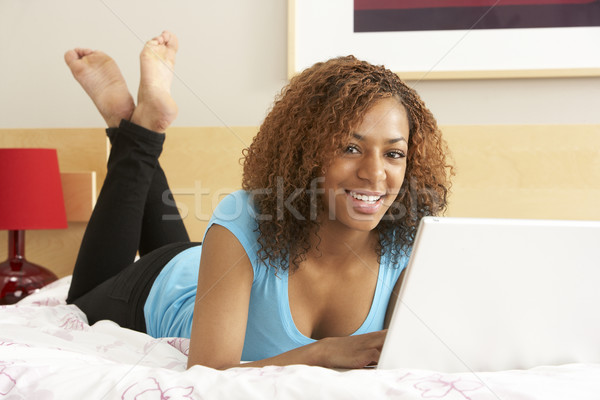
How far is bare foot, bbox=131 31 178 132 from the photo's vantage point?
56.2 inches

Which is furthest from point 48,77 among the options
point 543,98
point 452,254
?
point 452,254

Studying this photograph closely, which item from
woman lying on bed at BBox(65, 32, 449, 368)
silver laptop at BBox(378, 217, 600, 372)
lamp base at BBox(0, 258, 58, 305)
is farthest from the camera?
lamp base at BBox(0, 258, 58, 305)

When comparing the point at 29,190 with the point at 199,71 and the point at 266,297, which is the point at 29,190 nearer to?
the point at 199,71

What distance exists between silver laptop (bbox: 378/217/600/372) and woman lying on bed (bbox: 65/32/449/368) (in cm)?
13

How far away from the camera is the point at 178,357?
903 mm

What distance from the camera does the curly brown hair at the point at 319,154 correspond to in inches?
35.1

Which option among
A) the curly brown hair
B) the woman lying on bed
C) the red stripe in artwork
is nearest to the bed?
the woman lying on bed

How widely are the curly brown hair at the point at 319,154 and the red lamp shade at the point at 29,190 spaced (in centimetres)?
87

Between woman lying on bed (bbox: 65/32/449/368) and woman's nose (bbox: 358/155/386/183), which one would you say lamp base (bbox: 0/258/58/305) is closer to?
woman lying on bed (bbox: 65/32/449/368)

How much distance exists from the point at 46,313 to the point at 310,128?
68cm

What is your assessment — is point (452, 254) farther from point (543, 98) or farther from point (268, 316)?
point (543, 98)

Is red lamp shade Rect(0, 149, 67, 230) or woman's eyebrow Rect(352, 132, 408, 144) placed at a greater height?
woman's eyebrow Rect(352, 132, 408, 144)

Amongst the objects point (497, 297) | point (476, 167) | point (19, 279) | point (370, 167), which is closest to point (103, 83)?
point (19, 279)

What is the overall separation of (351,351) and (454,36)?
129 cm
